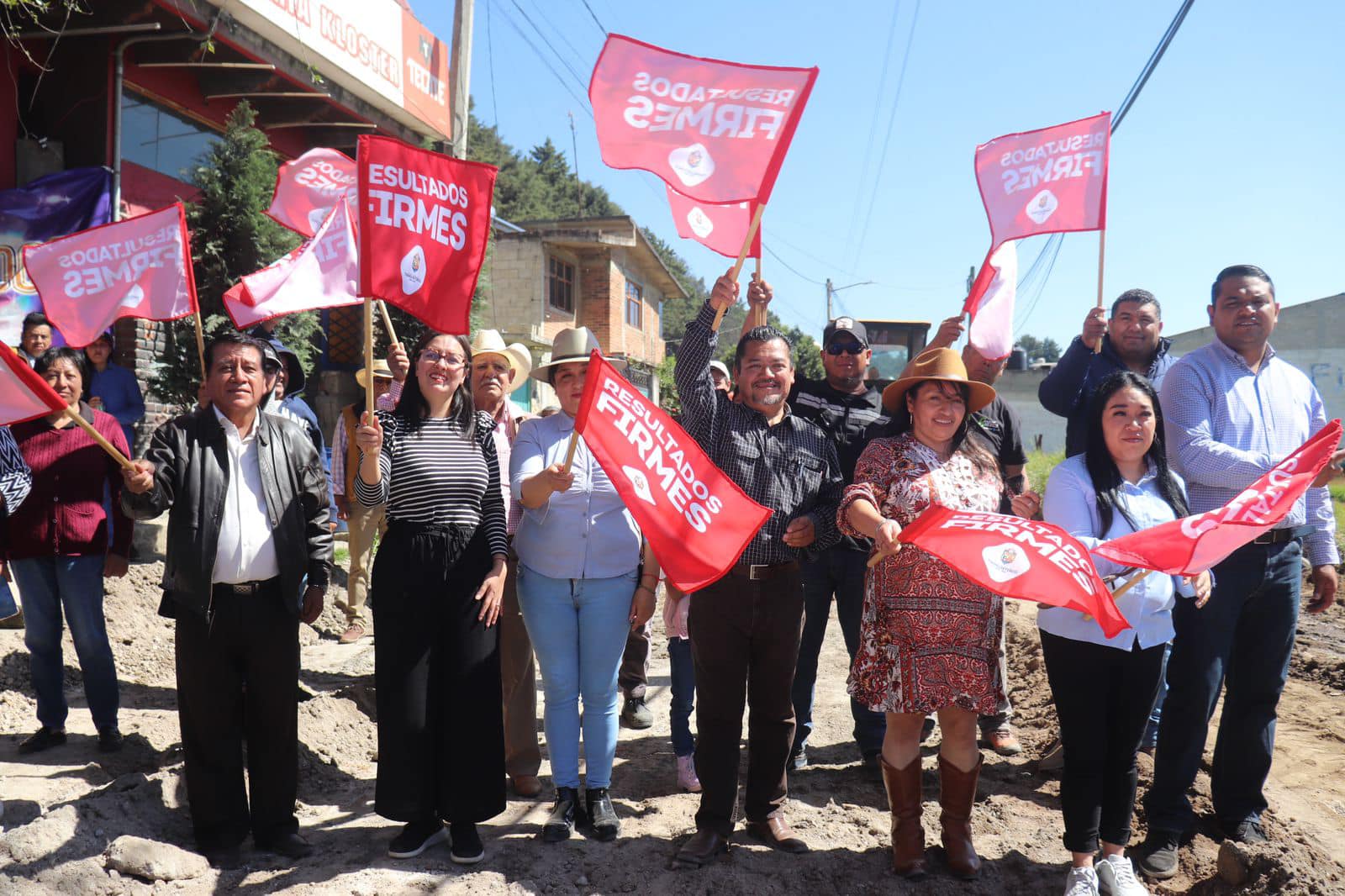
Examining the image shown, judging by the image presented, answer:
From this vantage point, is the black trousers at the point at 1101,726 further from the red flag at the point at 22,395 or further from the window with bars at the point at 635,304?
the window with bars at the point at 635,304

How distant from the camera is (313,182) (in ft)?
22.4

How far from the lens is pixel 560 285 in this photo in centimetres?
2597

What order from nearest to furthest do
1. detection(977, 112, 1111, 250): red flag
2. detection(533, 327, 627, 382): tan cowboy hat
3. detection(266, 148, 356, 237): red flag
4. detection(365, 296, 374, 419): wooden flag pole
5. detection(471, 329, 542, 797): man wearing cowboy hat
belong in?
detection(365, 296, 374, 419): wooden flag pole, detection(533, 327, 627, 382): tan cowboy hat, detection(471, 329, 542, 797): man wearing cowboy hat, detection(977, 112, 1111, 250): red flag, detection(266, 148, 356, 237): red flag

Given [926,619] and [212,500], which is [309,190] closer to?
Result: [212,500]

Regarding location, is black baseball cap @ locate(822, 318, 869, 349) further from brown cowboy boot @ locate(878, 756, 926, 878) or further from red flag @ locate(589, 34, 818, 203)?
brown cowboy boot @ locate(878, 756, 926, 878)

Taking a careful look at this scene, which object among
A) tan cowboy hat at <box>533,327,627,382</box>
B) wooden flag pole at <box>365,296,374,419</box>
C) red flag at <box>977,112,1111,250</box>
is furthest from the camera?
red flag at <box>977,112,1111,250</box>

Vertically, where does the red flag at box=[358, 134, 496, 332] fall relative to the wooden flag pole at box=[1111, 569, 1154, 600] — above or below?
above

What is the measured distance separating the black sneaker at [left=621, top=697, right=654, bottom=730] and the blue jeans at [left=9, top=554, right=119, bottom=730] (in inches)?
111

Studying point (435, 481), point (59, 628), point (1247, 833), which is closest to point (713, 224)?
point (435, 481)

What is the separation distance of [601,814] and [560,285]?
2307 cm

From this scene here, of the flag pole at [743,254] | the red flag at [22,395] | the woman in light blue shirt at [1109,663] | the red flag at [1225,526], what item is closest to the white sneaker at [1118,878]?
the woman in light blue shirt at [1109,663]

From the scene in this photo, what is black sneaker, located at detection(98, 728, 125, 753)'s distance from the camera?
4746mm

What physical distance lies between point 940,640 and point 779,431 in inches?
42.4

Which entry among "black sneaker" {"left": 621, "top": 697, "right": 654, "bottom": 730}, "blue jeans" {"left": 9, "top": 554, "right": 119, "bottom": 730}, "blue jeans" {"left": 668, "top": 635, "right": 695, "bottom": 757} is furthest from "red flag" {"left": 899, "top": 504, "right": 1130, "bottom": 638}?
"blue jeans" {"left": 9, "top": 554, "right": 119, "bottom": 730}
